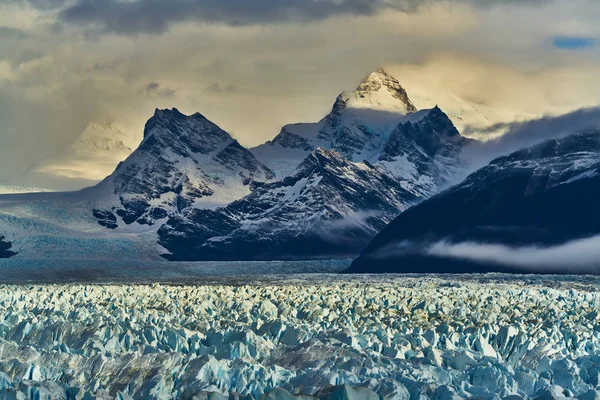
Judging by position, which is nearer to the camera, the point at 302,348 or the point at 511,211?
the point at 302,348

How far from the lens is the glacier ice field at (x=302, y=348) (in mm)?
36094

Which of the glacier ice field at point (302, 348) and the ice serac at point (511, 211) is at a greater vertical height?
the ice serac at point (511, 211)

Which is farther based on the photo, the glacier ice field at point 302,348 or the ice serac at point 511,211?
the ice serac at point 511,211

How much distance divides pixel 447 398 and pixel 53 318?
29.2 m

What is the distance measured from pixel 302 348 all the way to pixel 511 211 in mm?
135745

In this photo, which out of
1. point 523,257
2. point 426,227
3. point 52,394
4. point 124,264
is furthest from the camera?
point 426,227

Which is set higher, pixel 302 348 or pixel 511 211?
pixel 511 211

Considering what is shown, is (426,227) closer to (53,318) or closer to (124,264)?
(124,264)

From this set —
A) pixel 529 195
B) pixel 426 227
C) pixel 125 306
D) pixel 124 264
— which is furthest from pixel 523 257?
pixel 125 306

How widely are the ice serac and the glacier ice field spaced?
91.7 m

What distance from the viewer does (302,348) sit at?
148ft

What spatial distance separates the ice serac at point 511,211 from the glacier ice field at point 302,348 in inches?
3608

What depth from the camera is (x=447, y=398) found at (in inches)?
1330

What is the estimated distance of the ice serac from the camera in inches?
6585
